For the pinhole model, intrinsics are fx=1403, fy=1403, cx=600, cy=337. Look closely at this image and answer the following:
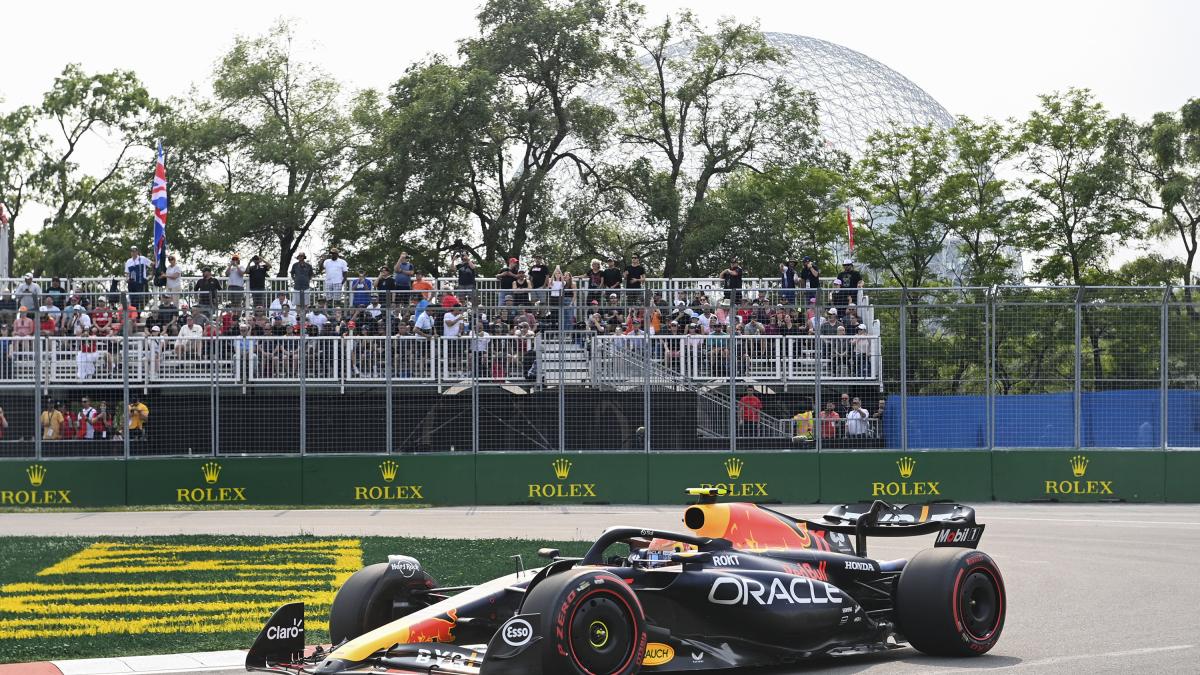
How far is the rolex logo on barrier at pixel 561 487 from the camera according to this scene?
25.0 meters

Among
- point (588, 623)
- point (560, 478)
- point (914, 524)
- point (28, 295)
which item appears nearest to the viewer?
point (588, 623)

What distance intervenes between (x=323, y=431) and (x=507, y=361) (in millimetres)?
3492

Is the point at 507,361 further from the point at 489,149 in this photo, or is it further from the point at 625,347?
the point at 489,149

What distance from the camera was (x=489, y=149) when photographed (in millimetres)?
44000

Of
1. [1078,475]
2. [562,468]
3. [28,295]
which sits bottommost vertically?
[1078,475]

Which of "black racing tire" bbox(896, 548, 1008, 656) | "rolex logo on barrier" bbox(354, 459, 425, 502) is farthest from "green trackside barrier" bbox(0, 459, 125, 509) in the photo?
"black racing tire" bbox(896, 548, 1008, 656)

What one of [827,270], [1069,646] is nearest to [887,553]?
[1069,646]

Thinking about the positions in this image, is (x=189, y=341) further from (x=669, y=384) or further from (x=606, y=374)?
(x=669, y=384)

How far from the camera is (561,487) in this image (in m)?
25.1

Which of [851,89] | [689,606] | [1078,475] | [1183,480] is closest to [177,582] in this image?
[689,606]

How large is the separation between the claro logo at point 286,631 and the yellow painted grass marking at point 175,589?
2658 mm

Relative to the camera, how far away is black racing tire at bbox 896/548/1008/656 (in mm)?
9180

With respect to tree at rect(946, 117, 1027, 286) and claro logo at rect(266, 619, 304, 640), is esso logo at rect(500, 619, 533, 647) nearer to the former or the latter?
claro logo at rect(266, 619, 304, 640)

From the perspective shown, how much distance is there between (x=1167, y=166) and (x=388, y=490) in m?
33.2
